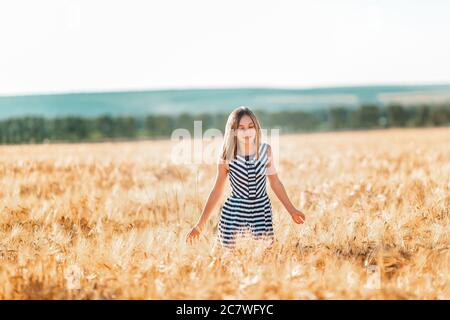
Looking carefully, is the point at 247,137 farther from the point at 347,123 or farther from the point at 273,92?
the point at 273,92

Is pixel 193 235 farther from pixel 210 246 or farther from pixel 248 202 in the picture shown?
pixel 248 202

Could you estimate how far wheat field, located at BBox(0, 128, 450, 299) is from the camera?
11.1ft

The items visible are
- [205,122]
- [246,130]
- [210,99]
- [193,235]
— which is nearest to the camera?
[193,235]

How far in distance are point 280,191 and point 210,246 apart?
30.8 inches

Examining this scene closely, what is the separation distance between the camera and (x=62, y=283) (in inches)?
138

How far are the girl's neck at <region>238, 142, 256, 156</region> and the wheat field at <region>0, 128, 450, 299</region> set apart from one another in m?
0.61

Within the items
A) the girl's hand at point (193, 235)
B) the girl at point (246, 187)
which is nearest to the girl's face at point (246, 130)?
the girl at point (246, 187)

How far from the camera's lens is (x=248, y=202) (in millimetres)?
4758

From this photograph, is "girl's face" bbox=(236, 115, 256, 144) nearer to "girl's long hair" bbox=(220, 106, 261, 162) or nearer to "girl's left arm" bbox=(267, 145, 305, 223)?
"girl's long hair" bbox=(220, 106, 261, 162)

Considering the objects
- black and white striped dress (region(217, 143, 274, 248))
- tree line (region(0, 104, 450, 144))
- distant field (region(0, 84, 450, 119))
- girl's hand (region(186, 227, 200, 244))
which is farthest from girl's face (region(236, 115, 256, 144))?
distant field (region(0, 84, 450, 119))

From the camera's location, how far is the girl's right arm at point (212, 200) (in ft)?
14.8

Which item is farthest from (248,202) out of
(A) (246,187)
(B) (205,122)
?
(B) (205,122)

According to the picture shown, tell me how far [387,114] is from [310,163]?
48.1 meters
